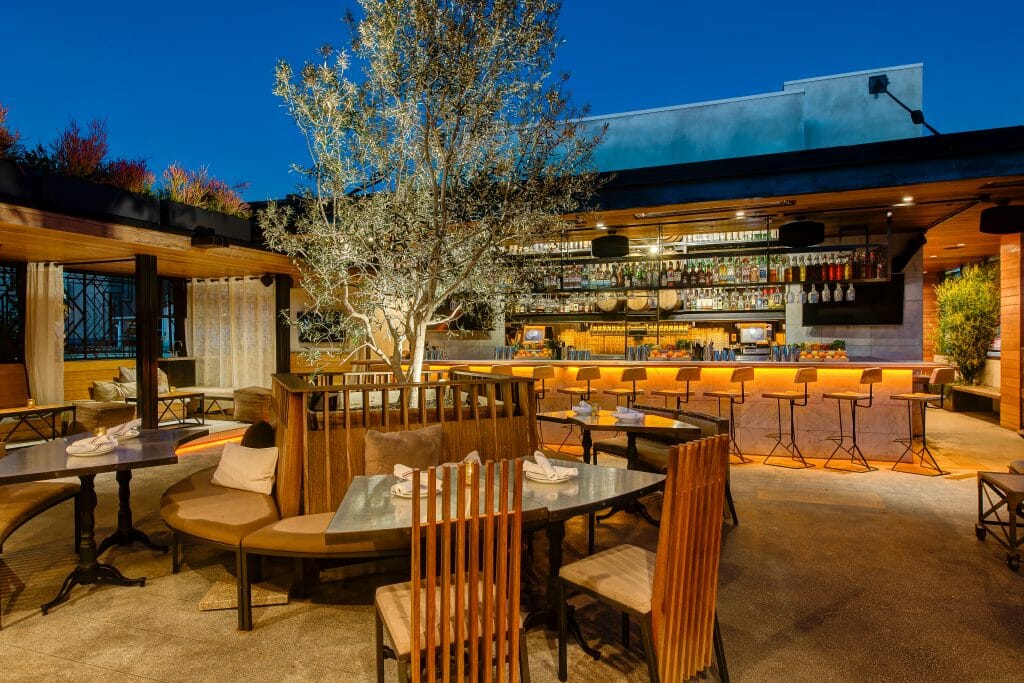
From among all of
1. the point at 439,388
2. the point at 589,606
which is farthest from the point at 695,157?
the point at 589,606

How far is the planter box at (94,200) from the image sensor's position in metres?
6.05

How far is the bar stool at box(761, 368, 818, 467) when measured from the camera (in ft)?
22.8

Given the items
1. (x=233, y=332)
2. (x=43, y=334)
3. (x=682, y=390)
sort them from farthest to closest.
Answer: (x=233, y=332)
(x=43, y=334)
(x=682, y=390)

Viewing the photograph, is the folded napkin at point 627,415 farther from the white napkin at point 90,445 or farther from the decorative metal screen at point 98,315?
the decorative metal screen at point 98,315

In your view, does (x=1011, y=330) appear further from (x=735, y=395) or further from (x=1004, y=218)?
(x=735, y=395)

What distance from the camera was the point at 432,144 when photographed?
4664 mm

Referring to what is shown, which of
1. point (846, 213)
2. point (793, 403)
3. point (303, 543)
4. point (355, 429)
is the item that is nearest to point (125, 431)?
point (355, 429)

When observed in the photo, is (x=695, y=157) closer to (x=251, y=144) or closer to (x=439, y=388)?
(x=439, y=388)

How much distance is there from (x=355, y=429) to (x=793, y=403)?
534 centimetres

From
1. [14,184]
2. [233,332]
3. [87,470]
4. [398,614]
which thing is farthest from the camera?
[233,332]

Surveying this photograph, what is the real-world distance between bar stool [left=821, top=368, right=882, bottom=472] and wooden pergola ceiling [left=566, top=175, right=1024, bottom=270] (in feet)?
6.53

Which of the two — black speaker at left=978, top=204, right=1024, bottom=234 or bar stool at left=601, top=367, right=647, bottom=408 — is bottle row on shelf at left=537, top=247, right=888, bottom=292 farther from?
bar stool at left=601, top=367, right=647, bottom=408

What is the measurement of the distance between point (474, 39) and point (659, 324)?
22.7 ft

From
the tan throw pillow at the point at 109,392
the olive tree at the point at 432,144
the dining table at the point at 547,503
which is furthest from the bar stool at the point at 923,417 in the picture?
the tan throw pillow at the point at 109,392
